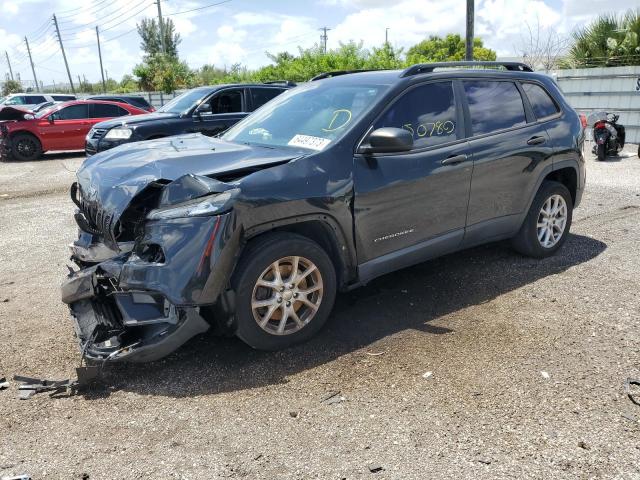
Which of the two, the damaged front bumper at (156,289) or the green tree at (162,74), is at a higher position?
the green tree at (162,74)

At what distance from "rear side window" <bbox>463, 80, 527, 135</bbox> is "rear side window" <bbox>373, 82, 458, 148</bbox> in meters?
0.25

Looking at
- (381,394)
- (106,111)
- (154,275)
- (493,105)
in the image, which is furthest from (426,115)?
(106,111)

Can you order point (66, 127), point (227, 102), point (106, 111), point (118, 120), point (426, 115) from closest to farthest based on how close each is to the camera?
point (426, 115) < point (227, 102) < point (118, 120) < point (66, 127) < point (106, 111)

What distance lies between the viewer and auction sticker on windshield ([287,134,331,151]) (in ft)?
12.5

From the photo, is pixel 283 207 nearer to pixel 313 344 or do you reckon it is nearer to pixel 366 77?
pixel 313 344

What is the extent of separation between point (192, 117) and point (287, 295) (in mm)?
8243

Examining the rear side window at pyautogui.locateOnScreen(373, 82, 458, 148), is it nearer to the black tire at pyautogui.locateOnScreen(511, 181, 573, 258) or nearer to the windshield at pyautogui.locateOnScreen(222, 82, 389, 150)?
the windshield at pyautogui.locateOnScreen(222, 82, 389, 150)

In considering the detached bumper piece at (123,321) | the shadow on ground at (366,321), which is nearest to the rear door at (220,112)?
the shadow on ground at (366,321)

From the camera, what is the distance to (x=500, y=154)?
15.3 ft

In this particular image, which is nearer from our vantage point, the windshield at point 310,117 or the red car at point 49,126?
the windshield at point 310,117

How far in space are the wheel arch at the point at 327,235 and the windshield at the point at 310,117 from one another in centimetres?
54

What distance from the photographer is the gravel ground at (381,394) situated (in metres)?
2.63

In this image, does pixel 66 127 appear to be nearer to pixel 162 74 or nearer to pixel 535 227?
pixel 535 227

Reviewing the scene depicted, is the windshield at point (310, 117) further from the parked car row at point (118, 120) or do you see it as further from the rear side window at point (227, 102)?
the rear side window at point (227, 102)
